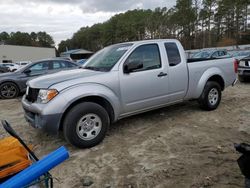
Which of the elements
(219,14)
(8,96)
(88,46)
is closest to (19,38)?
(88,46)

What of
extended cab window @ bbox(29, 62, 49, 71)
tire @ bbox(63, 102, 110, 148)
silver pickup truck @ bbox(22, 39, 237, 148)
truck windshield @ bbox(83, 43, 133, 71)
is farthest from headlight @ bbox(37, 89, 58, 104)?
extended cab window @ bbox(29, 62, 49, 71)

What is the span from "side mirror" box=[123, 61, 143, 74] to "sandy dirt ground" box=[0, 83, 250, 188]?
1.22 metres

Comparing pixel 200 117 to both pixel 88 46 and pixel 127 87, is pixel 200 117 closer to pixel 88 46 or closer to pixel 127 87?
pixel 127 87

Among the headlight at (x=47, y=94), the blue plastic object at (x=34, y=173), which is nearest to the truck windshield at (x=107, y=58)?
the headlight at (x=47, y=94)

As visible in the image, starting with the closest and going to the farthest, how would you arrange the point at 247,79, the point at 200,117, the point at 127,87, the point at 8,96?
the point at 127,87
the point at 200,117
the point at 8,96
the point at 247,79

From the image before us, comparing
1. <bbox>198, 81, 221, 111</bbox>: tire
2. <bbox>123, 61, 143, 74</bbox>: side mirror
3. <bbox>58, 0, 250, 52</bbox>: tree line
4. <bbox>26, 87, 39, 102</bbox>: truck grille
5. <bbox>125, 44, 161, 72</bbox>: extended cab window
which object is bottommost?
<bbox>198, 81, 221, 111</bbox>: tire

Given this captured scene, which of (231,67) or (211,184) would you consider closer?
(211,184)

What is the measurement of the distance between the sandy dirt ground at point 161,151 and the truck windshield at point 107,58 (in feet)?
4.29

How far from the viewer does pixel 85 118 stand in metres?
4.50

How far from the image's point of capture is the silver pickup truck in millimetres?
4383

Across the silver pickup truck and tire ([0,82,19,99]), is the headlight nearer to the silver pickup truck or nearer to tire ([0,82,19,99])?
the silver pickup truck

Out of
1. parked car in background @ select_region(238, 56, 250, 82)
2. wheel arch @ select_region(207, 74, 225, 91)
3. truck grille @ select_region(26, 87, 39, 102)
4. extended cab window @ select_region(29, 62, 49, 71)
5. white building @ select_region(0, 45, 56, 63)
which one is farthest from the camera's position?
white building @ select_region(0, 45, 56, 63)

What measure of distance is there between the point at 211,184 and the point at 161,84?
2547 millimetres

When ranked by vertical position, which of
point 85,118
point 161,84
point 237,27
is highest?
point 237,27
